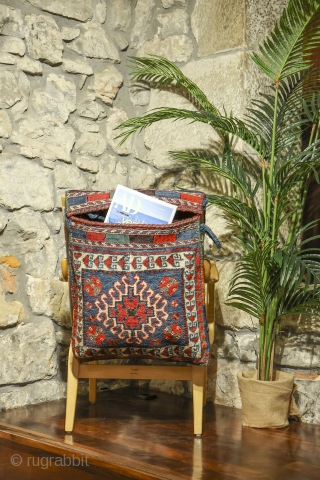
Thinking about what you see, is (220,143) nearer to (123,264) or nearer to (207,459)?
(123,264)

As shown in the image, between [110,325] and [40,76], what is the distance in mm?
1163

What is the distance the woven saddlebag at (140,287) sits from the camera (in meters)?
2.20

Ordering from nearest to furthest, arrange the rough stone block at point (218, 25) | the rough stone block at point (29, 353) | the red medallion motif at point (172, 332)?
the red medallion motif at point (172, 332) < the rough stone block at point (29, 353) < the rough stone block at point (218, 25)

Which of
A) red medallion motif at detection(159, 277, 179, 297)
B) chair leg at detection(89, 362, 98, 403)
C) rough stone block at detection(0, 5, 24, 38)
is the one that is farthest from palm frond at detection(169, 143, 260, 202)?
chair leg at detection(89, 362, 98, 403)

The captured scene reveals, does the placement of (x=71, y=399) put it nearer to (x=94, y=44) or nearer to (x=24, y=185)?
(x=24, y=185)

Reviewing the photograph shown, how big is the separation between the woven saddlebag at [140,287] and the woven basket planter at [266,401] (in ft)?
0.86

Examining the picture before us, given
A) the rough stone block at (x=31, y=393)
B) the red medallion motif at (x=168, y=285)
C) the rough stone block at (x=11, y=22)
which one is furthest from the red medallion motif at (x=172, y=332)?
the rough stone block at (x=11, y=22)

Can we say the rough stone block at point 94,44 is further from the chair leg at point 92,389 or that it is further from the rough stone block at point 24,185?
the chair leg at point 92,389

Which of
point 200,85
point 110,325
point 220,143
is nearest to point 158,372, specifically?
point 110,325

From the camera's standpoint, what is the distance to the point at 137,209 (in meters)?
2.33

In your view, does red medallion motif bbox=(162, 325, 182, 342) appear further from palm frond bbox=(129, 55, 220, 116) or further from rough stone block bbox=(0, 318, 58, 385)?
A: palm frond bbox=(129, 55, 220, 116)

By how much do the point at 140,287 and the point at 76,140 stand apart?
0.94 m

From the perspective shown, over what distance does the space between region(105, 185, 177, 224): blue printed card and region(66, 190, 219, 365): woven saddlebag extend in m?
0.10

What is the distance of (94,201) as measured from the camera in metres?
2.36
